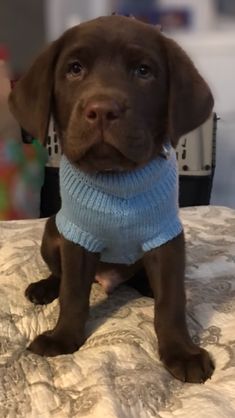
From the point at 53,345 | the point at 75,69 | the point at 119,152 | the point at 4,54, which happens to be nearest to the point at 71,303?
the point at 53,345

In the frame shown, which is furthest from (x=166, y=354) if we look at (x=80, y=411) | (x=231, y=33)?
(x=231, y=33)

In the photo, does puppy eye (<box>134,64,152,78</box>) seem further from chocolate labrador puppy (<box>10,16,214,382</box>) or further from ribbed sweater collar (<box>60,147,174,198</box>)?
ribbed sweater collar (<box>60,147,174,198</box>)

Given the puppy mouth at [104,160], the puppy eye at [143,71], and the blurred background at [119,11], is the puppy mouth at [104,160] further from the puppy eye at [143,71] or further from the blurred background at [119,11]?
the blurred background at [119,11]

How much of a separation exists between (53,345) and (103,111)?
435mm

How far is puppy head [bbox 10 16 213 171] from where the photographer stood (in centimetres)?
109

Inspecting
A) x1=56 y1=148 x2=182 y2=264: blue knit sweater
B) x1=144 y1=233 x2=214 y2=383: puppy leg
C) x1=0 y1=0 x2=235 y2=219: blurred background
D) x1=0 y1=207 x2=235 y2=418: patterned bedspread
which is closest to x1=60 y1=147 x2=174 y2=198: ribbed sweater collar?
x1=56 y1=148 x2=182 y2=264: blue knit sweater

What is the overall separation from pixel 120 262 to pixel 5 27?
1141mm

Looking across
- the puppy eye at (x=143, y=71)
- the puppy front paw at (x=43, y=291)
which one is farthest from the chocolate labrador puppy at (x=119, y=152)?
the puppy front paw at (x=43, y=291)

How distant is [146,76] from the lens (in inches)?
45.9

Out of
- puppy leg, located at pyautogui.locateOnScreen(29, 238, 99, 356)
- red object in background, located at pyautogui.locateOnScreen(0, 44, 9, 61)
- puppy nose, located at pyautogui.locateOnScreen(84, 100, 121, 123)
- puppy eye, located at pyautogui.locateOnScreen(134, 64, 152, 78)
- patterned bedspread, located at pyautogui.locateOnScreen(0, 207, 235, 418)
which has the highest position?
puppy eye, located at pyautogui.locateOnScreen(134, 64, 152, 78)

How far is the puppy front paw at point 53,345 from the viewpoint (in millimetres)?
1220

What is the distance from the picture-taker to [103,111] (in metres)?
1.05

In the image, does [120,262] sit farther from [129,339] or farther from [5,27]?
[5,27]

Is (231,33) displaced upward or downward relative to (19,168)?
upward
